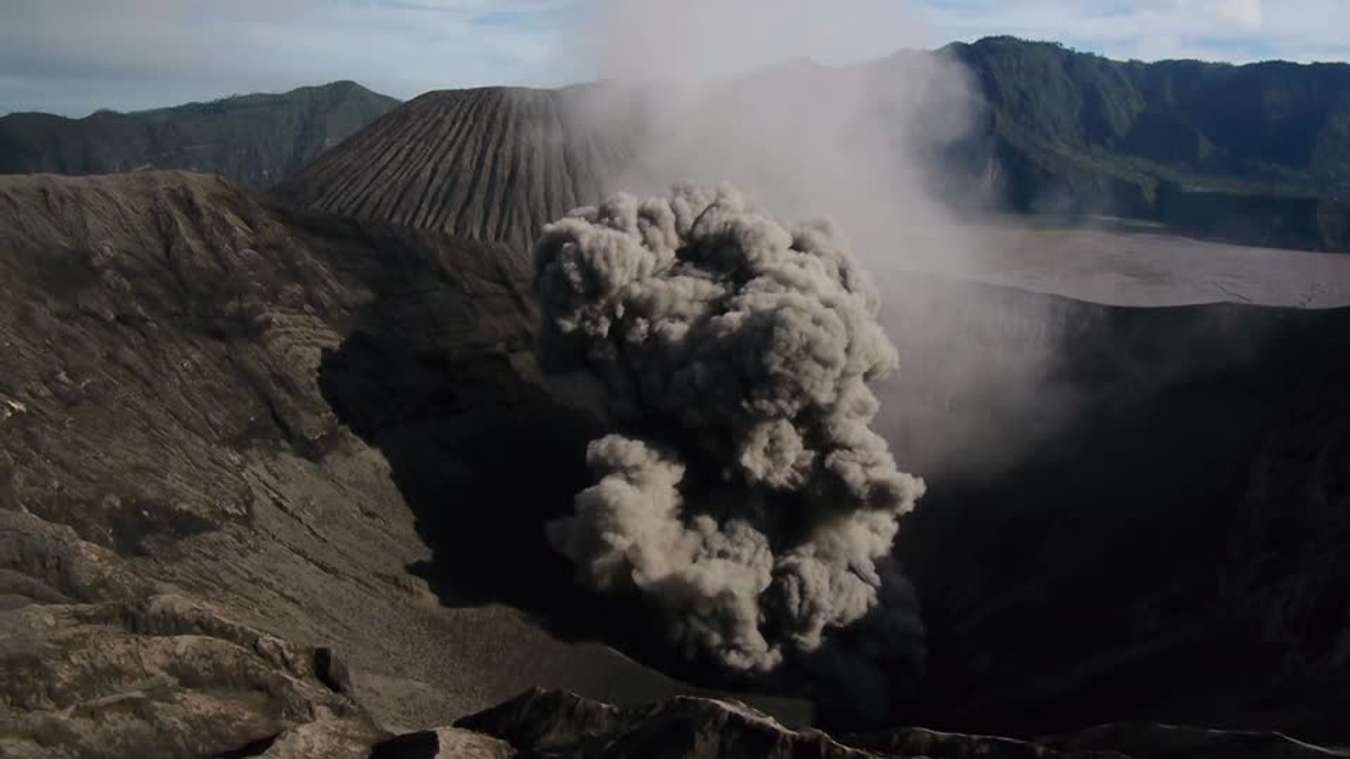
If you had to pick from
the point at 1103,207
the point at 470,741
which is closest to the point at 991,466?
the point at 470,741

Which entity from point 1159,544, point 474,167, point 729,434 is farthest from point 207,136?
point 1159,544

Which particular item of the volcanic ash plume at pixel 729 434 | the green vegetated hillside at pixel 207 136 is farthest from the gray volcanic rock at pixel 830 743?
the green vegetated hillside at pixel 207 136

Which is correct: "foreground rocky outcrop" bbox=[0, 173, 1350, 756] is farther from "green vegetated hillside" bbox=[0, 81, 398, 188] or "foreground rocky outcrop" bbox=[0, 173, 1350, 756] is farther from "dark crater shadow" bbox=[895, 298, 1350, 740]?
"green vegetated hillside" bbox=[0, 81, 398, 188]

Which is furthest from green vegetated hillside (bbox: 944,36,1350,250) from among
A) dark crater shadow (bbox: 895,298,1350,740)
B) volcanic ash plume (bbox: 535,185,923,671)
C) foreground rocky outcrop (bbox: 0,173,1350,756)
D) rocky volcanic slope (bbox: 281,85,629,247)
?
volcanic ash plume (bbox: 535,185,923,671)

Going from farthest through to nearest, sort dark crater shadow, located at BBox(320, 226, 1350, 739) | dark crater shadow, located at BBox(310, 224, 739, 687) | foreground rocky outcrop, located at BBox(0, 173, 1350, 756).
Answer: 1. dark crater shadow, located at BBox(310, 224, 739, 687)
2. dark crater shadow, located at BBox(320, 226, 1350, 739)
3. foreground rocky outcrop, located at BBox(0, 173, 1350, 756)

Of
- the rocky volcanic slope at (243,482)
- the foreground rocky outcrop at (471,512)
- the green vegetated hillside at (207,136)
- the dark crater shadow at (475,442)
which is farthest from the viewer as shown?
the green vegetated hillside at (207,136)

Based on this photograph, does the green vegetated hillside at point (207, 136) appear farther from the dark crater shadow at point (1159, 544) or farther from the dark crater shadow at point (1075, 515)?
the dark crater shadow at point (1159, 544)
